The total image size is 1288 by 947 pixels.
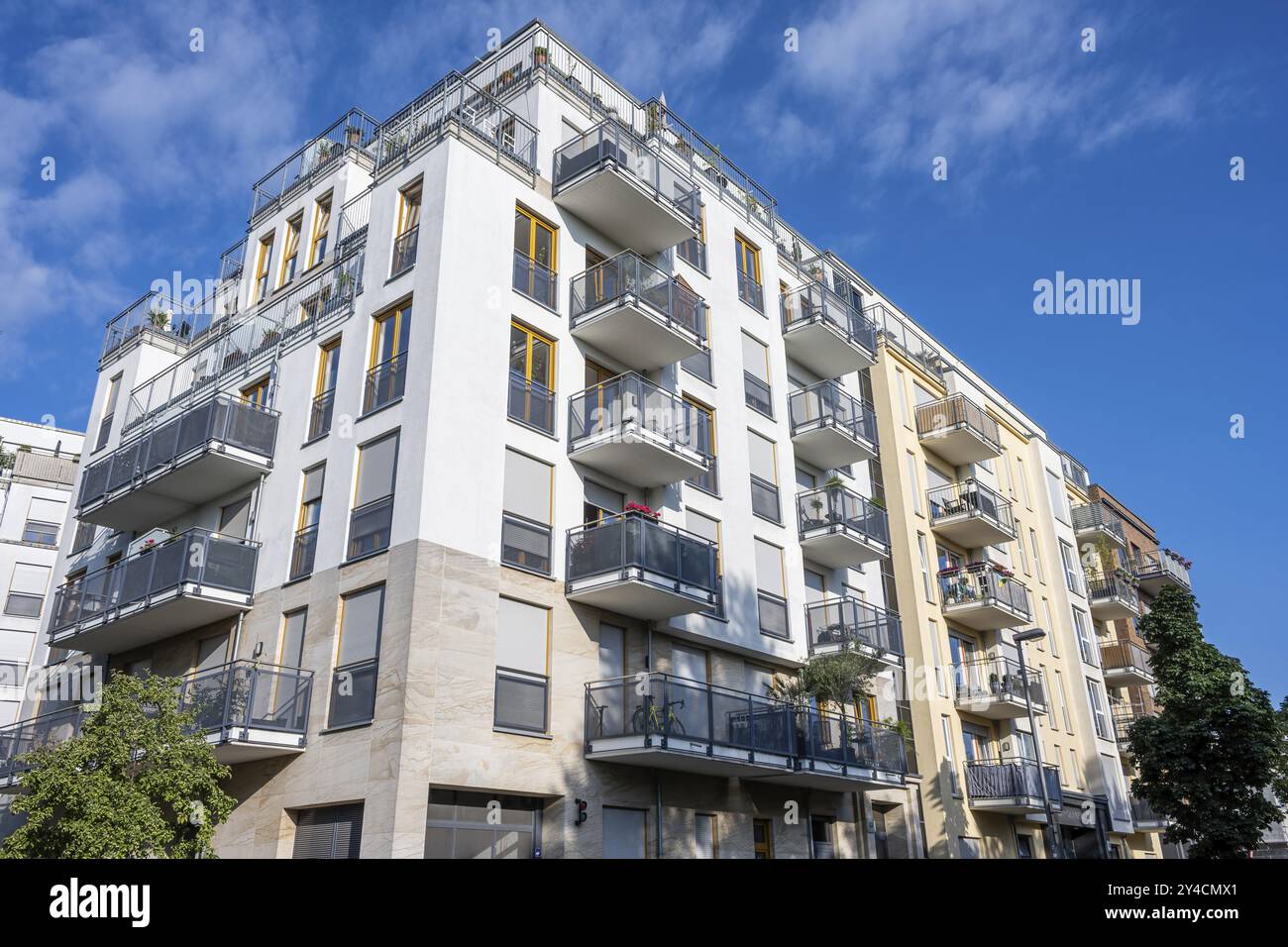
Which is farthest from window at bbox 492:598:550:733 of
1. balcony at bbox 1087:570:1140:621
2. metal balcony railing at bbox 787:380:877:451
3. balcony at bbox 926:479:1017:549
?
balcony at bbox 1087:570:1140:621

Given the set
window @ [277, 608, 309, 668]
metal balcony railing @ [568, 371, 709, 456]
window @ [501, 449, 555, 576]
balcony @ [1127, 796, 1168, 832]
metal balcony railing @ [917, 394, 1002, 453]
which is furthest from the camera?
balcony @ [1127, 796, 1168, 832]

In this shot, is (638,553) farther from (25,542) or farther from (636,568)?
(25,542)

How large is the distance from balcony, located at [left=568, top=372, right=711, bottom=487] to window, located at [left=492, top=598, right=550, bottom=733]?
12.2 ft

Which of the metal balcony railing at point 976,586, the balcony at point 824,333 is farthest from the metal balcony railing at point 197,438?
the metal balcony railing at point 976,586

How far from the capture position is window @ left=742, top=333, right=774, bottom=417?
26328mm

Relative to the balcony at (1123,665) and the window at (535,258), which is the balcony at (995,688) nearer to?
the balcony at (1123,665)

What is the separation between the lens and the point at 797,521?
85.1 ft

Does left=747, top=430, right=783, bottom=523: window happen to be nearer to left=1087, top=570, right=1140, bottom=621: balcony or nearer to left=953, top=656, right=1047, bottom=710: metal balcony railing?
left=953, top=656, right=1047, bottom=710: metal balcony railing

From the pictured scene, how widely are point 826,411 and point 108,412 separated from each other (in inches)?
823

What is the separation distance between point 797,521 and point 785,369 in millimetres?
4815

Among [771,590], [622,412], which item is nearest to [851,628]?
[771,590]

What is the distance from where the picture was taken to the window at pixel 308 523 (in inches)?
778
